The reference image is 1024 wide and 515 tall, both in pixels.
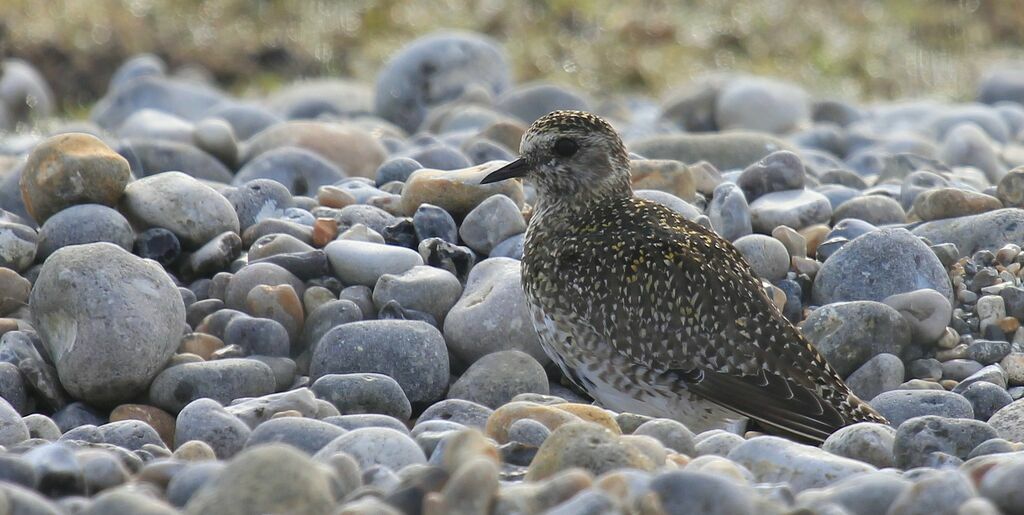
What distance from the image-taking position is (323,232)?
287 inches

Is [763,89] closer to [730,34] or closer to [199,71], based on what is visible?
[730,34]

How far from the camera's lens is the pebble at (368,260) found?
22.7 feet

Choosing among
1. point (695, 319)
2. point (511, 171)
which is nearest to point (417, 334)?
point (511, 171)

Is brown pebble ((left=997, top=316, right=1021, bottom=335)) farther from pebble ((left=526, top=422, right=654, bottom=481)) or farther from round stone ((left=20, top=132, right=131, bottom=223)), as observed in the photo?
round stone ((left=20, top=132, right=131, bottom=223))

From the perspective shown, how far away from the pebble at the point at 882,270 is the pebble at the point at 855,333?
0.29 meters

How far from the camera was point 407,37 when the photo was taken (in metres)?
15.5

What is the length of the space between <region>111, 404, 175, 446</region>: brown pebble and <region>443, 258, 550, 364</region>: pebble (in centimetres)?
134

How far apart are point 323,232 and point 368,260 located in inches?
18.6

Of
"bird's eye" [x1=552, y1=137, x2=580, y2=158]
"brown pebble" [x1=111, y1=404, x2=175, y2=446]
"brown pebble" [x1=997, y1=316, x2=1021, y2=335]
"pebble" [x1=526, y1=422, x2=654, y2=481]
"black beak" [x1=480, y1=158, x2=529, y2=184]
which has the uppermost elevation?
"bird's eye" [x1=552, y1=137, x2=580, y2=158]

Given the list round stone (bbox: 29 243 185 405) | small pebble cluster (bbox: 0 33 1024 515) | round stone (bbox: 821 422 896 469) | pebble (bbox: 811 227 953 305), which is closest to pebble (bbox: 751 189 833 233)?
small pebble cluster (bbox: 0 33 1024 515)

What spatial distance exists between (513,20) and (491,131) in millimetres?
6605

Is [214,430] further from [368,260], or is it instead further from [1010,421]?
[1010,421]

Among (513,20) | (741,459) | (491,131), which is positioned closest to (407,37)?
(513,20)

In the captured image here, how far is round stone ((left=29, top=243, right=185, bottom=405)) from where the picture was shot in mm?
5965
